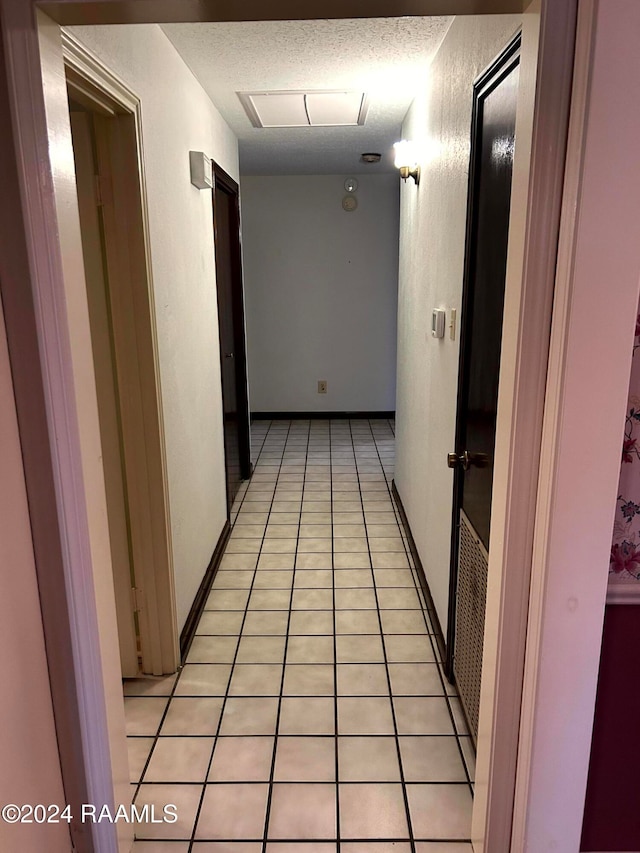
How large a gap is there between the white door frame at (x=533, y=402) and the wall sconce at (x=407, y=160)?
6.69 ft

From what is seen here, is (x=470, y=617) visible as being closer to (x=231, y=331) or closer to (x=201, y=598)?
(x=201, y=598)

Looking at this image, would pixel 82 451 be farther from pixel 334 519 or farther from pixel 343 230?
pixel 343 230

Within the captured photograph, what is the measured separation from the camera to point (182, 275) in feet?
8.03

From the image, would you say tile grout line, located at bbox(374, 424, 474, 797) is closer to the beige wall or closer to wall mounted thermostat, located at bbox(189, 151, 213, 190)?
the beige wall

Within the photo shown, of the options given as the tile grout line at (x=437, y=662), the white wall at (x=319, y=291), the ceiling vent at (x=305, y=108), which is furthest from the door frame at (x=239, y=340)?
the white wall at (x=319, y=291)

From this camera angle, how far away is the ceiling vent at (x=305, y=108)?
3.00 m

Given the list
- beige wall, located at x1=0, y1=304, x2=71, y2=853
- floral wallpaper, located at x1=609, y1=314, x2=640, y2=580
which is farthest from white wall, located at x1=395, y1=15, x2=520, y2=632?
beige wall, located at x1=0, y1=304, x2=71, y2=853

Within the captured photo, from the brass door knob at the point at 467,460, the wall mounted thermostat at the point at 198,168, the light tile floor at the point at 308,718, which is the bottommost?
the light tile floor at the point at 308,718

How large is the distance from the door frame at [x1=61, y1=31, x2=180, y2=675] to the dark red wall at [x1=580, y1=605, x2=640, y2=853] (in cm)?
145

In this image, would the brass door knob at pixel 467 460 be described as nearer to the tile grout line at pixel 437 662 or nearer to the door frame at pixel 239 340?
the tile grout line at pixel 437 662

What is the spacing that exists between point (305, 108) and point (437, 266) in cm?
145

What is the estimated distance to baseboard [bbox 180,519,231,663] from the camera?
2396 mm

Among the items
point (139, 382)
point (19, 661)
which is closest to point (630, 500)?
point (19, 661)

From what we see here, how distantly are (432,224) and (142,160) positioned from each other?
4.10ft
